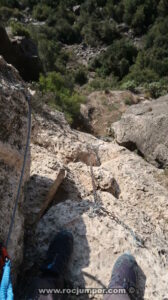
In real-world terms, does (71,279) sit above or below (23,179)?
below

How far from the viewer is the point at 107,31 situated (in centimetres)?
3056

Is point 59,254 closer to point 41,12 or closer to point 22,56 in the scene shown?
point 22,56

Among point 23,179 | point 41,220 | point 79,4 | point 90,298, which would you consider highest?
point 79,4

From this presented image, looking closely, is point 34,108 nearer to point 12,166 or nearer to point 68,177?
point 68,177

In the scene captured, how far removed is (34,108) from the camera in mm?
4469

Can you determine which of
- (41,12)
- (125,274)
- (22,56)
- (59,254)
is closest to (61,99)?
(22,56)

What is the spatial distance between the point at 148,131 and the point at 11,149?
460cm

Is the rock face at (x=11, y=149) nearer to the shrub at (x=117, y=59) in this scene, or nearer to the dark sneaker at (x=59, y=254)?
the dark sneaker at (x=59, y=254)

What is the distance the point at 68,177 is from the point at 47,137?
39.0 inches

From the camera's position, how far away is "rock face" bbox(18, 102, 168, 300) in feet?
6.17

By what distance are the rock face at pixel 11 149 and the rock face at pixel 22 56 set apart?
958 centimetres

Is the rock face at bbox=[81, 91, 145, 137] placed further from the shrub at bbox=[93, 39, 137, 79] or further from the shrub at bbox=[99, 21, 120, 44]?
the shrub at bbox=[99, 21, 120, 44]

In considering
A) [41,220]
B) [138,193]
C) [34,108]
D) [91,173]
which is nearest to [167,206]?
[138,193]

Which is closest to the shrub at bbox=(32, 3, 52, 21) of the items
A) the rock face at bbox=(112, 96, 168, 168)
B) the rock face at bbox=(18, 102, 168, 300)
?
the rock face at bbox=(112, 96, 168, 168)
